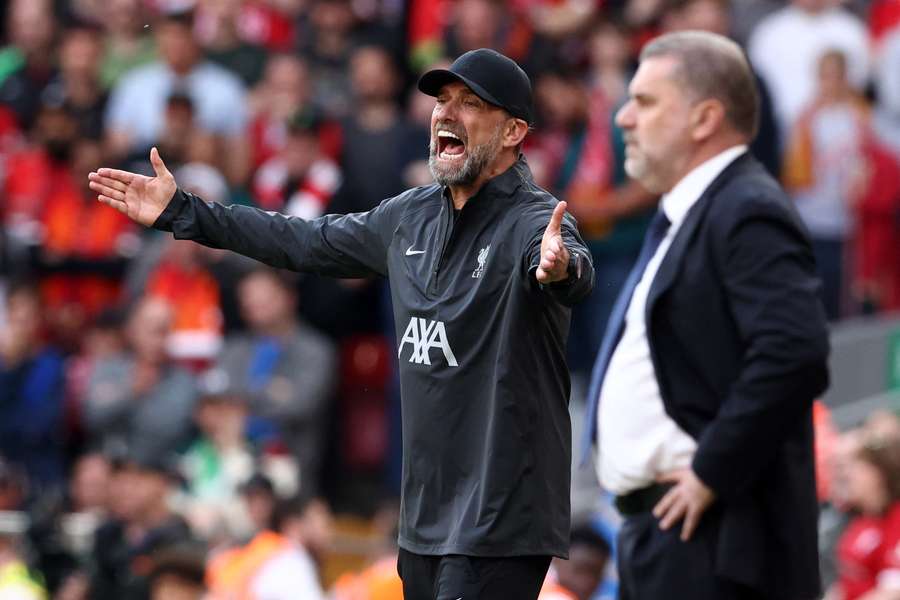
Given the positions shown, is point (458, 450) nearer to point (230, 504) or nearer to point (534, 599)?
point (534, 599)

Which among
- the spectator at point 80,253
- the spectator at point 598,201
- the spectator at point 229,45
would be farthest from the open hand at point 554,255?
the spectator at point 229,45

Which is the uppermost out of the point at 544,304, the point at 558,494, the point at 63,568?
the point at 544,304

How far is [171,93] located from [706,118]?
6.64 m

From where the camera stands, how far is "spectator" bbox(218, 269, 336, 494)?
1000 cm

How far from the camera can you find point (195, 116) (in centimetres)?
1105

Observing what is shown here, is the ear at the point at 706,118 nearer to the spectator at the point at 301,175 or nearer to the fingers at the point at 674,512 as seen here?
the fingers at the point at 674,512

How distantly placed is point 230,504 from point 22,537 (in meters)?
1.19

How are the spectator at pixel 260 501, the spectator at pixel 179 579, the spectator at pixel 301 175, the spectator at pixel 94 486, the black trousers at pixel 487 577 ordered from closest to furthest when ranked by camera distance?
the black trousers at pixel 487 577 < the spectator at pixel 179 579 < the spectator at pixel 260 501 < the spectator at pixel 94 486 < the spectator at pixel 301 175

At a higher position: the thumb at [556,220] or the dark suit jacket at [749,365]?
the thumb at [556,220]

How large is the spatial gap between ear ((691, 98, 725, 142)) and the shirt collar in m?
0.07

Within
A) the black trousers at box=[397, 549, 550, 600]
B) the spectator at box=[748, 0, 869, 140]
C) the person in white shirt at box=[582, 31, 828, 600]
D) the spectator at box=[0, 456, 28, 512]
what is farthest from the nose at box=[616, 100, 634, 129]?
the spectator at box=[0, 456, 28, 512]

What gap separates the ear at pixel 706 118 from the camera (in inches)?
196

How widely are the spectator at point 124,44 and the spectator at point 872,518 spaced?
6.46 m

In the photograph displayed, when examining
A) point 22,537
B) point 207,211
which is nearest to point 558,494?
point 207,211
